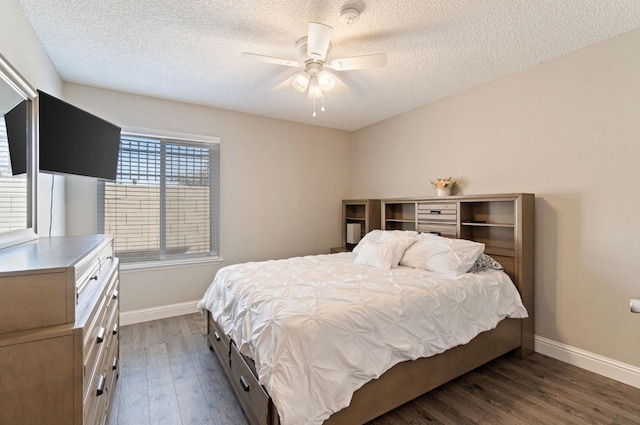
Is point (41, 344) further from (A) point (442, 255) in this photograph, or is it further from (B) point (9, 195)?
(A) point (442, 255)

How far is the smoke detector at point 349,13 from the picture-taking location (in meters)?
1.90

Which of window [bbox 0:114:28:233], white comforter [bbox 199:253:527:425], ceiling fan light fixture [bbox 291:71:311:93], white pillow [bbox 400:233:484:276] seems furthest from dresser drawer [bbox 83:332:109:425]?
white pillow [bbox 400:233:484:276]

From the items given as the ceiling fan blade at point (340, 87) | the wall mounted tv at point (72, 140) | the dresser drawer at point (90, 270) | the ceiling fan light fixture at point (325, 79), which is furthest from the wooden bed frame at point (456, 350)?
the ceiling fan light fixture at point (325, 79)

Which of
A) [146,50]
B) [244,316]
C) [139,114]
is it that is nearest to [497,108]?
[244,316]

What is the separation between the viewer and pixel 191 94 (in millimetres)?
3393

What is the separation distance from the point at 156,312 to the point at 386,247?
2845 millimetres

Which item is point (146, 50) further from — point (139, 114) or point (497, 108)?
point (497, 108)

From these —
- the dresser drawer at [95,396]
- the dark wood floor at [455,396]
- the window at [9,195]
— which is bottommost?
the dark wood floor at [455,396]

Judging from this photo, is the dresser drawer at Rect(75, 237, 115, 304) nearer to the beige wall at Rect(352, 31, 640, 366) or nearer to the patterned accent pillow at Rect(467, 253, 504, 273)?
the patterned accent pillow at Rect(467, 253, 504, 273)

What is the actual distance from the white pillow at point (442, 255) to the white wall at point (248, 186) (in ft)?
6.76

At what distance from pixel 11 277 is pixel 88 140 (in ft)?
5.78

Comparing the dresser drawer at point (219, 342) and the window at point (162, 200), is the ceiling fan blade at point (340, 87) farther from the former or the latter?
the dresser drawer at point (219, 342)

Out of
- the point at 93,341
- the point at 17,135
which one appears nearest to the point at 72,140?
the point at 17,135

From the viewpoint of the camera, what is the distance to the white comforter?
1.44m
